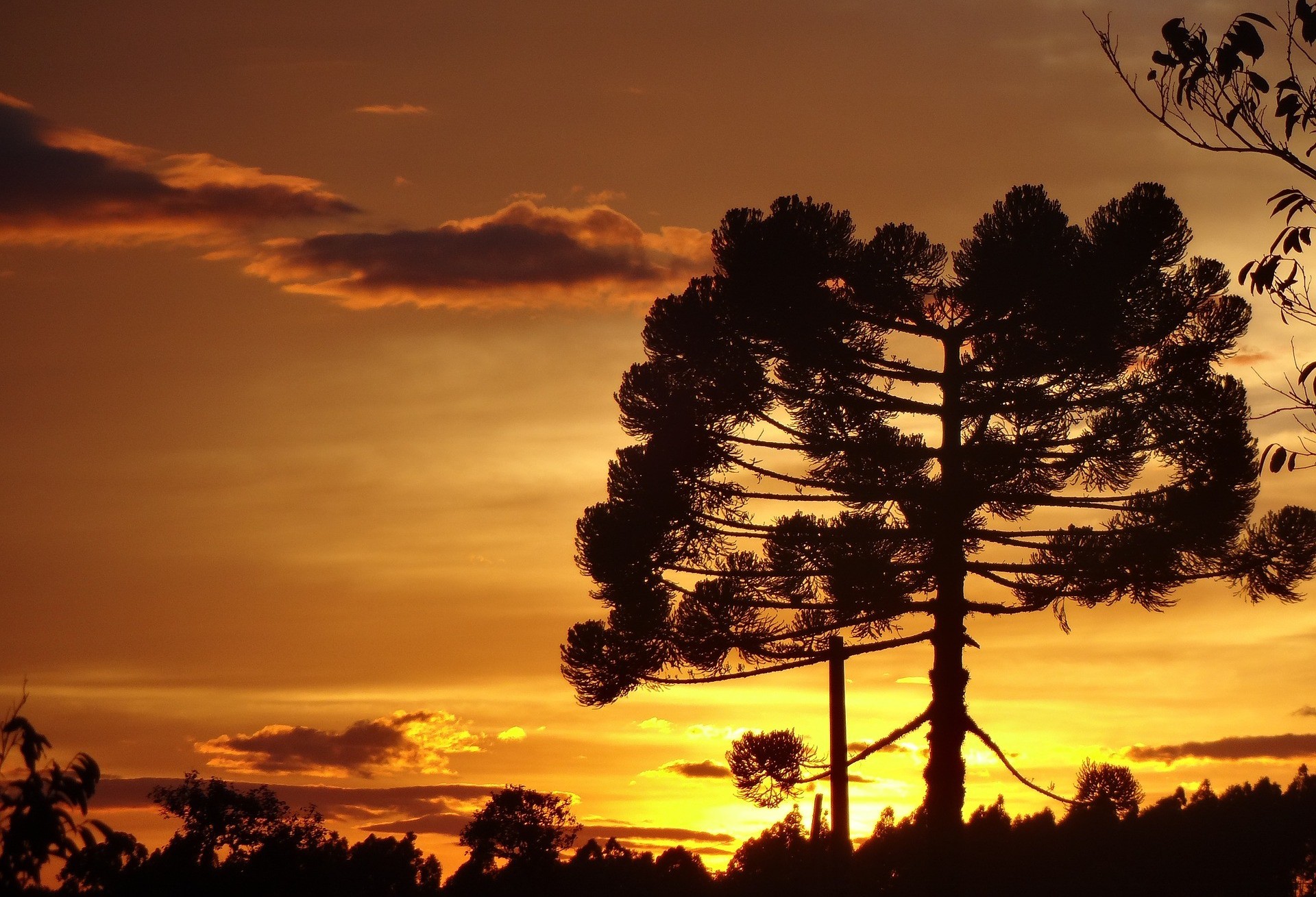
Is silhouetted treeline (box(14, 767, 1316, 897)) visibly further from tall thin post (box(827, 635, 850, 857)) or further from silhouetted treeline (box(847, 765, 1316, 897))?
tall thin post (box(827, 635, 850, 857))

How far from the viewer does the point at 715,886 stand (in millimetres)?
33625

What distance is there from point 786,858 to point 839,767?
53.8 feet

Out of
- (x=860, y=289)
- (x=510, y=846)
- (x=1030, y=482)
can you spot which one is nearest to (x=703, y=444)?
(x=860, y=289)

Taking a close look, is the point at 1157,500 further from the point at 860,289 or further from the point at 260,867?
the point at 260,867

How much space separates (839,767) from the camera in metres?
17.6

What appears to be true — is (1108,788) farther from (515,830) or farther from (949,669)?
(515,830)

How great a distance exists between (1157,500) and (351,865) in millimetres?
24744

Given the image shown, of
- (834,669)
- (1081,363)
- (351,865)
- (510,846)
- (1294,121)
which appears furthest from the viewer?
(351,865)

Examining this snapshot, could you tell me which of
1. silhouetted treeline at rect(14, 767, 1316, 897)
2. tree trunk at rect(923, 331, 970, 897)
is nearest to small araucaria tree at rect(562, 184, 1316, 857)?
tree trunk at rect(923, 331, 970, 897)

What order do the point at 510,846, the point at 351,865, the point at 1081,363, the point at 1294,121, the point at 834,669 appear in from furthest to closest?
the point at 351,865, the point at 510,846, the point at 1081,363, the point at 834,669, the point at 1294,121

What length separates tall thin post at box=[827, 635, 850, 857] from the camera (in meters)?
17.6

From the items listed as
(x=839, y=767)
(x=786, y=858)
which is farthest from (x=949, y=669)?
(x=786, y=858)

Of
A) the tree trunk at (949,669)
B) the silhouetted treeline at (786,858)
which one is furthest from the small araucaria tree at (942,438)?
the silhouetted treeline at (786,858)

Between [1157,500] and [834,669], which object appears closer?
[834,669]
